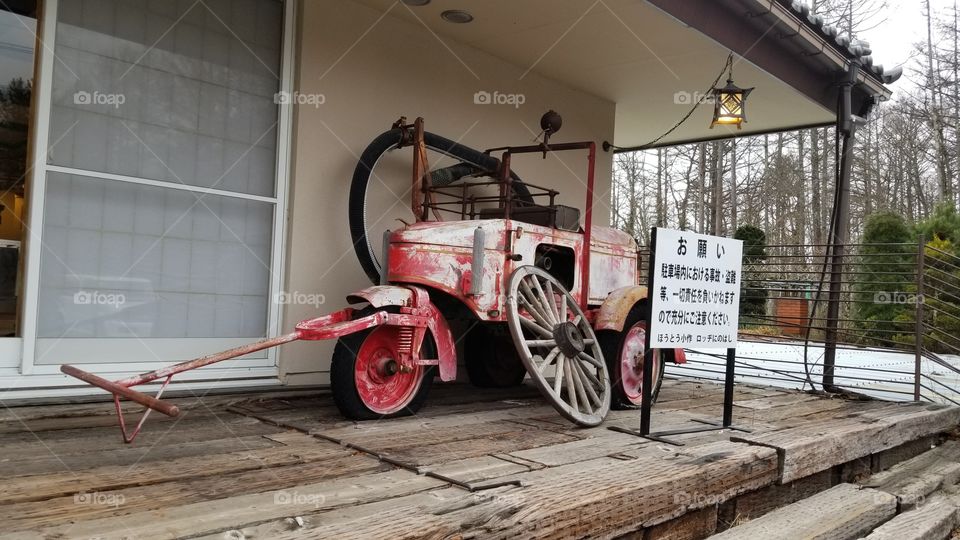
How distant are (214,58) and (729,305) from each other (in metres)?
3.95

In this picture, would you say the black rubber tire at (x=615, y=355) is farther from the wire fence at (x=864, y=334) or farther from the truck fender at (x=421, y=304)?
the wire fence at (x=864, y=334)

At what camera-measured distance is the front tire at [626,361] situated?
202 inches

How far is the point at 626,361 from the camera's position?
5.21 metres

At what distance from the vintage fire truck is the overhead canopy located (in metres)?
1.13

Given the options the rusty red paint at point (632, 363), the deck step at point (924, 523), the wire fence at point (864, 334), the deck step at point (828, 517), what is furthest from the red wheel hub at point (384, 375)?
the wire fence at point (864, 334)

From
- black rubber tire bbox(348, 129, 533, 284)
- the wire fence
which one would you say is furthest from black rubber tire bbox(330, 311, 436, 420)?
the wire fence

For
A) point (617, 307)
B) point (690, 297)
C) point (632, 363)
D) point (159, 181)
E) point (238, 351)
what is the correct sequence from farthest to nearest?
point (632, 363), point (617, 307), point (159, 181), point (690, 297), point (238, 351)

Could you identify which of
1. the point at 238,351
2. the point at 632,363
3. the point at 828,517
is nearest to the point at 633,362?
the point at 632,363

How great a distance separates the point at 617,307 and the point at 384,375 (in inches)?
70.7

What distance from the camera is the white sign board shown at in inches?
161

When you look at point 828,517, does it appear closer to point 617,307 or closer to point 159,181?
point 617,307

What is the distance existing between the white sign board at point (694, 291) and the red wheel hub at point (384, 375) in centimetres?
150

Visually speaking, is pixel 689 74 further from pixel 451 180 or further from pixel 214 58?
pixel 214 58

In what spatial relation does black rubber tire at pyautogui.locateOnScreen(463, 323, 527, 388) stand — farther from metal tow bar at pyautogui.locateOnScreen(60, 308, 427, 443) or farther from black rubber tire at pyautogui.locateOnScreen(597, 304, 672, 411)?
metal tow bar at pyautogui.locateOnScreen(60, 308, 427, 443)
